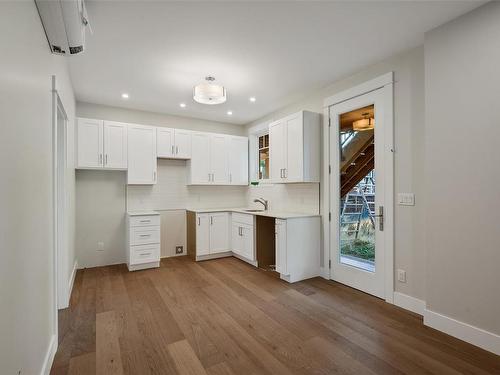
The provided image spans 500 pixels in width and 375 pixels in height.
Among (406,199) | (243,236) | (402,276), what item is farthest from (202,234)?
(406,199)

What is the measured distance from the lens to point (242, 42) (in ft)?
8.56

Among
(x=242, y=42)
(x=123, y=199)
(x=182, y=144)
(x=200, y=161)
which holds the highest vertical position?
(x=242, y=42)

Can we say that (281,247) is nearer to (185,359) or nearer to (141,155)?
(185,359)

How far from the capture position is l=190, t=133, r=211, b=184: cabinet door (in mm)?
4969

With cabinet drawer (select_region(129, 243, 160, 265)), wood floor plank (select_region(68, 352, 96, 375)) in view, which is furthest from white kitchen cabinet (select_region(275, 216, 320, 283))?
wood floor plank (select_region(68, 352, 96, 375))

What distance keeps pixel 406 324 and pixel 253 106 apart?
12.2ft

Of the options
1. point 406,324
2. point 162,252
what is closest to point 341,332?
point 406,324

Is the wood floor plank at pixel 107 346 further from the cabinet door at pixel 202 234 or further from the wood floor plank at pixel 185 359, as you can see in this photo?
the cabinet door at pixel 202 234

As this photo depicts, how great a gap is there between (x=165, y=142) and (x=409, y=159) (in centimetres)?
374

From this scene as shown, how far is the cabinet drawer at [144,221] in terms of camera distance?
13.6 feet

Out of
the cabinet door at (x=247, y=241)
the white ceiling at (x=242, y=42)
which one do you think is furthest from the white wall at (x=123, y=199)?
the cabinet door at (x=247, y=241)

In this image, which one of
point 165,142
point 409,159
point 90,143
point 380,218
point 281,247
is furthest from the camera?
point 165,142

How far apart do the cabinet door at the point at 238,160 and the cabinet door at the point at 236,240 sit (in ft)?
3.27

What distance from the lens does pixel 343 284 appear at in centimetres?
353
